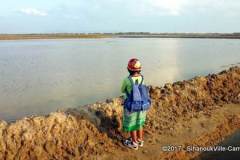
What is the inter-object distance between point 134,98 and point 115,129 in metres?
1.21

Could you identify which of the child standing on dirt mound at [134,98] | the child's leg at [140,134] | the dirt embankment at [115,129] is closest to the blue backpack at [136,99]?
the child standing on dirt mound at [134,98]

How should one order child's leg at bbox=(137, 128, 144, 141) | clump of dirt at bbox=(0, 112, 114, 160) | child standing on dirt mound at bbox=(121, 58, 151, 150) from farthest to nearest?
child's leg at bbox=(137, 128, 144, 141) → child standing on dirt mound at bbox=(121, 58, 151, 150) → clump of dirt at bbox=(0, 112, 114, 160)

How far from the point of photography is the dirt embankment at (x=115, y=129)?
6289mm

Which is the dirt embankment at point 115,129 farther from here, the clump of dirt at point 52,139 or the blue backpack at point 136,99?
the blue backpack at point 136,99

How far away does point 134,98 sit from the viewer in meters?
6.27

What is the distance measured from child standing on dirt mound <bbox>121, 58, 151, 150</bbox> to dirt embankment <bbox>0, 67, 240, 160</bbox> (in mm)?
494

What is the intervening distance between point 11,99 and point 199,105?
5857 millimetres

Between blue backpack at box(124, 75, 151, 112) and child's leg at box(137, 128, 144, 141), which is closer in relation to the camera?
blue backpack at box(124, 75, 151, 112)

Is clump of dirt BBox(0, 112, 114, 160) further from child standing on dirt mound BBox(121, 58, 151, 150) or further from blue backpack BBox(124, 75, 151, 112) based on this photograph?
blue backpack BBox(124, 75, 151, 112)

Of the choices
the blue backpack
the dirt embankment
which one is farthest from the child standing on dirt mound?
the dirt embankment

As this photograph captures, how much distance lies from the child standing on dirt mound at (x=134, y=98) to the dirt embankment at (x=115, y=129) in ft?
1.62

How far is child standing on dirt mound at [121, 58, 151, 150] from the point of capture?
626cm

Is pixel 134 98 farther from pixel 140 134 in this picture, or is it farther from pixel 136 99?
pixel 140 134

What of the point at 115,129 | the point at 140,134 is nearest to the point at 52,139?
the point at 115,129
